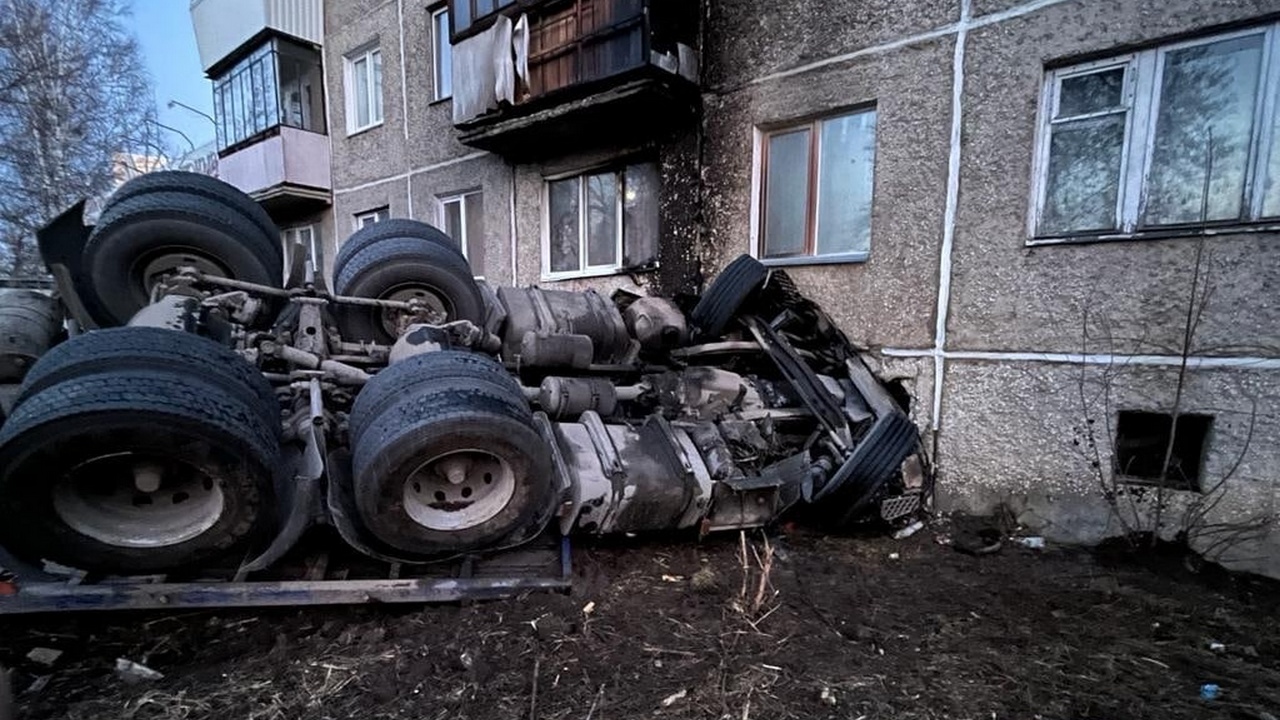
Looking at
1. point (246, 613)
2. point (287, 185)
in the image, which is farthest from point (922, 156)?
point (287, 185)

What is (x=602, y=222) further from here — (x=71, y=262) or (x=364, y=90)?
(x=364, y=90)

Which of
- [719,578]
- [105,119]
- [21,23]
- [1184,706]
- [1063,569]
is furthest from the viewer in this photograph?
[105,119]

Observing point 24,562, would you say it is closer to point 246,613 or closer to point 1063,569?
point 246,613

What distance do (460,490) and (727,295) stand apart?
258 cm

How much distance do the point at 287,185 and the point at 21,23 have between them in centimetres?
1092

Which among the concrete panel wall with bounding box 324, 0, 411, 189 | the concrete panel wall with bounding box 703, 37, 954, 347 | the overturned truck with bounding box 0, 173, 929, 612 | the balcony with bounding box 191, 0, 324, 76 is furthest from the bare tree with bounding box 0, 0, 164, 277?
the concrete panel wall with bounding box 703, 37, 954, 347

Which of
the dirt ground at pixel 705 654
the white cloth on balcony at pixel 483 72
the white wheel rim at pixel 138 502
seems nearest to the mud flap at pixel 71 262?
the white wheel rim at pixel 138 502

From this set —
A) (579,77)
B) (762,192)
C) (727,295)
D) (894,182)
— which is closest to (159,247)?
(579,77)

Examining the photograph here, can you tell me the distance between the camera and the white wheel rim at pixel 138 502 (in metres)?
2.02

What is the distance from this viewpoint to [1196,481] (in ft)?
10.5

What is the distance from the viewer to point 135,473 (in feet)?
6.70

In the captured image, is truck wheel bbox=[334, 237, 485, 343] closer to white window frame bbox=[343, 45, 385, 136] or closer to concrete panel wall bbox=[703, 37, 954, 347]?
concrete panel wall bbox=[703, 37, 954, 347]

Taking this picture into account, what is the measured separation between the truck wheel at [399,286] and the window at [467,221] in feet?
13.5

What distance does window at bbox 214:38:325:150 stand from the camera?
974cm
